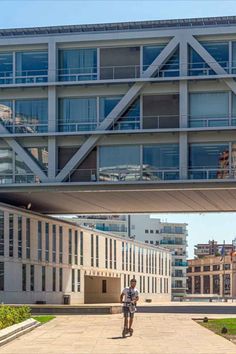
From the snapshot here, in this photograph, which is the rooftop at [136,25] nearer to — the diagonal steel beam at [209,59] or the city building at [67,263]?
the diagonal steel beam at [209,59]

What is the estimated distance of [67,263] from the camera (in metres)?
67.0

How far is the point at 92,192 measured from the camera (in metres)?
52.7

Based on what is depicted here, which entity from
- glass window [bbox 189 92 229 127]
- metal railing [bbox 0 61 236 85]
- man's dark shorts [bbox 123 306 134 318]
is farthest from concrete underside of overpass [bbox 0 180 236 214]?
man's dark shorts [bbox 123 306 134 318]

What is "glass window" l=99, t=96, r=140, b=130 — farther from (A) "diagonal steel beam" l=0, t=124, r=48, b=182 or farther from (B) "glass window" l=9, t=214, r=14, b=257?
(B) "glass window" l=9, t=214, r=14, b=257

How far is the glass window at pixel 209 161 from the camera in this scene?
49.8 m

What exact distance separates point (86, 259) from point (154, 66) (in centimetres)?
2737

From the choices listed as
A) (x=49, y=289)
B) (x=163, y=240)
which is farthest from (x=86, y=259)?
(x=163, y=240)

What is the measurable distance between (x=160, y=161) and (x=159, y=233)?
127907 millimetres

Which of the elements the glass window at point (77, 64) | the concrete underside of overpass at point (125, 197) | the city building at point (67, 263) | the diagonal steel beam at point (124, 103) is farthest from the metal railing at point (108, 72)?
the city building at point (67, 263)

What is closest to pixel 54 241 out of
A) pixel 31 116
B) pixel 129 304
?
pixel 31 116

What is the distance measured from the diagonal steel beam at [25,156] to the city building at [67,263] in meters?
3.39

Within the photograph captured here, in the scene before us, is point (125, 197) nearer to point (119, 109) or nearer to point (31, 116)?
point (119, 109)

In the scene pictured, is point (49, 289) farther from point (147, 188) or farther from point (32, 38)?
point (32, 38)

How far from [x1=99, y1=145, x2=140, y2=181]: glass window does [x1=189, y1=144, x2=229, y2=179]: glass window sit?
389 cm
